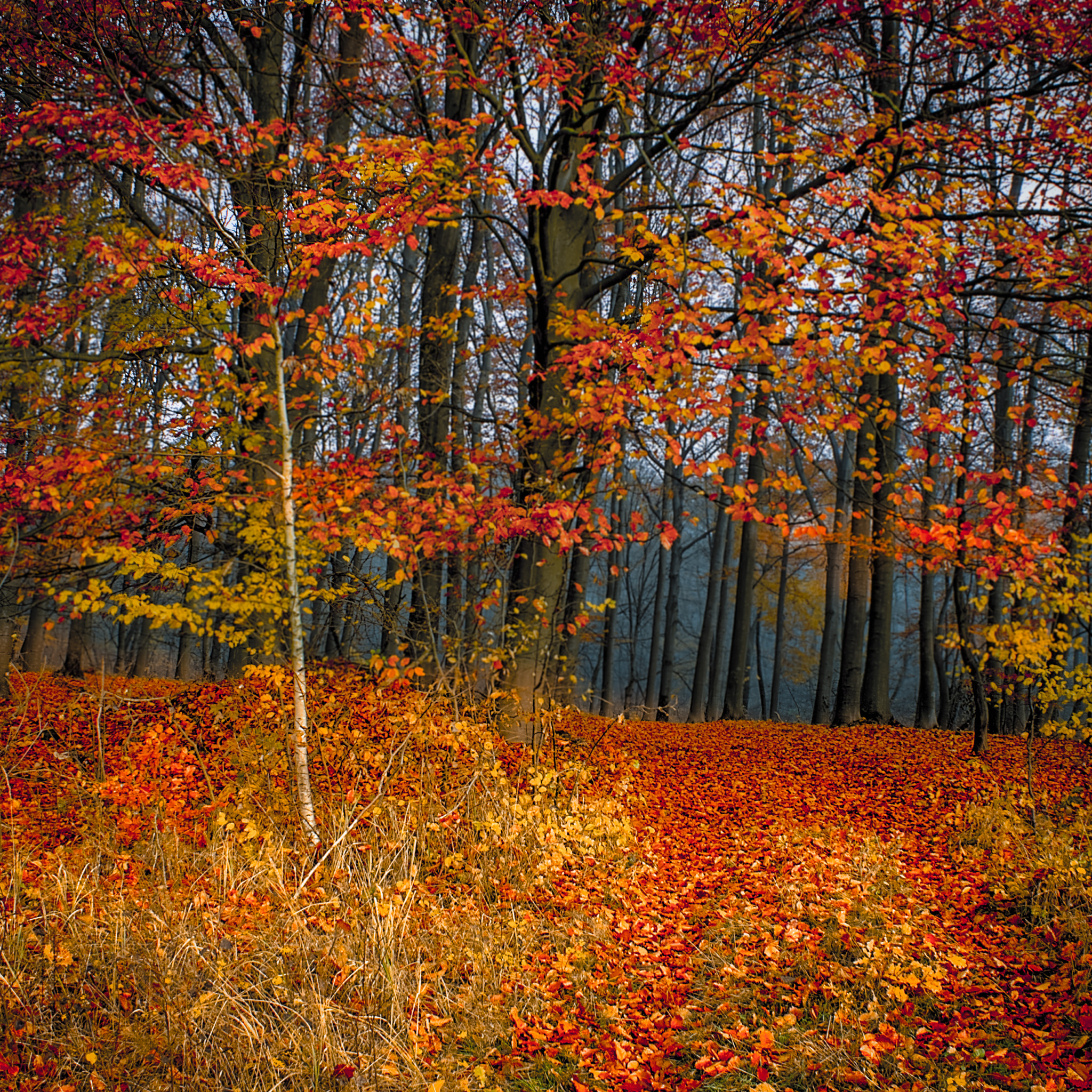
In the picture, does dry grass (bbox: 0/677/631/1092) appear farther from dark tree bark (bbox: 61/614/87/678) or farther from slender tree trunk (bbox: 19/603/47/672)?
dark tree bark (bbox: 61/614/87/678)

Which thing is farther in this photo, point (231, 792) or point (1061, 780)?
point (1061, 780)

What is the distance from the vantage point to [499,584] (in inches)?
282

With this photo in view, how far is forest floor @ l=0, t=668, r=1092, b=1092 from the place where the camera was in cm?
296

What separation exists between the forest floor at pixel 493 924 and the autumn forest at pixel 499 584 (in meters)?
0.03

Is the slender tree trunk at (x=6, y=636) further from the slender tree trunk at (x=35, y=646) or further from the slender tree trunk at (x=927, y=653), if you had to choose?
the slender tree trunk at (x=927, y=653)

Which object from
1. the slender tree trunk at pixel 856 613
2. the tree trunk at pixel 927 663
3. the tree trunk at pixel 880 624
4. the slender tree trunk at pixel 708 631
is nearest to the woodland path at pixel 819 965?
the tree trunk at pixel 880 624

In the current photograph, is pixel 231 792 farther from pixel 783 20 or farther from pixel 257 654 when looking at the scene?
pixel 783 20

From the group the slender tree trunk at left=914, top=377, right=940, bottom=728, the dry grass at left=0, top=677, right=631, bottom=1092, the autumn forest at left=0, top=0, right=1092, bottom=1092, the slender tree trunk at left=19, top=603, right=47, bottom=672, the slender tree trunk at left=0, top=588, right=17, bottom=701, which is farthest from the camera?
the slender tree trunk at left=914, top=377, right=940, bottom=728

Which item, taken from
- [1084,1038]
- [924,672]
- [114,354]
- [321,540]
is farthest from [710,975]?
[924,672]

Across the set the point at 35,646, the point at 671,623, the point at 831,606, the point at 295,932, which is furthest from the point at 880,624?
the point at 35,646

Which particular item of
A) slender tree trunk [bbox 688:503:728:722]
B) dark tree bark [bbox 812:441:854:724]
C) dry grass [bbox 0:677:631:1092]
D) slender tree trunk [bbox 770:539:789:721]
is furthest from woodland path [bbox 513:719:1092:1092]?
slender tree trunk [bbox 770:539:789:721]

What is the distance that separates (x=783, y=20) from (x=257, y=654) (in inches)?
317

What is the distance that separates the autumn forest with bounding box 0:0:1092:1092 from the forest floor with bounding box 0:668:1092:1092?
3 cm

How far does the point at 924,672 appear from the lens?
48.4 ft
